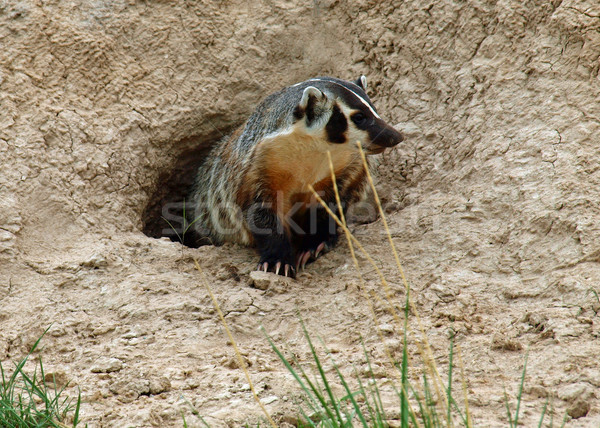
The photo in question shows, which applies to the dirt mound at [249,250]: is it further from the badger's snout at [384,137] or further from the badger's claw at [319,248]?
the badger's snout at [384,137]

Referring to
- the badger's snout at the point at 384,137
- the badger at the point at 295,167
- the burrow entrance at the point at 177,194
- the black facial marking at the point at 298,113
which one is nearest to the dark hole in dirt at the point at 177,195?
the burrow entrance at the point at 177,194

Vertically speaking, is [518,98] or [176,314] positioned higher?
[518,98]

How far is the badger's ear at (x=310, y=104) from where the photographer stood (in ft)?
9.96

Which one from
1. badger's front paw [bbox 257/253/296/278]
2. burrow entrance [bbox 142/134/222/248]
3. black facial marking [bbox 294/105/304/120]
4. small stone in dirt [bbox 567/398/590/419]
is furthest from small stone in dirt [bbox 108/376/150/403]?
burrow entrance [bbox 142/134/222/248]

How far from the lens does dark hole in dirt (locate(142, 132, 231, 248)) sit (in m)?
4.07

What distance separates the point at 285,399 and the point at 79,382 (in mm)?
718

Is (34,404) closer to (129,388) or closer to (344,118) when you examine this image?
(129,388)

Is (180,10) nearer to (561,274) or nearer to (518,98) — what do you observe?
(518,98)

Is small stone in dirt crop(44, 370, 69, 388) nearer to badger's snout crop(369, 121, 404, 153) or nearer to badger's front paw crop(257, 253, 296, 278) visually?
badger's front paw crop(257, 253, 296, 278)

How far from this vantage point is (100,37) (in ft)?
12.0

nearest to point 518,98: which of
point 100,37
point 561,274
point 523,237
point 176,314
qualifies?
point 523,237

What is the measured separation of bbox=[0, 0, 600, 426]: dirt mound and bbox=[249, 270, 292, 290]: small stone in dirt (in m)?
0.05

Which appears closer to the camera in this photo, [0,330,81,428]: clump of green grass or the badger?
[0,330,81,428]: clump of green grass

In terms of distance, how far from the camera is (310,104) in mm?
3066
